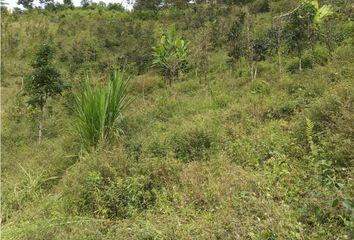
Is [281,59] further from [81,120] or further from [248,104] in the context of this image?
[81,120]

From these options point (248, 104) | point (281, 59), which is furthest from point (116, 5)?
point (248, 104)

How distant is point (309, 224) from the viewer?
8.87ft

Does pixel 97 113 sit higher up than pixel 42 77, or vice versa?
pixel 42 77

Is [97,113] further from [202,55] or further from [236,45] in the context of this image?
[236,45]

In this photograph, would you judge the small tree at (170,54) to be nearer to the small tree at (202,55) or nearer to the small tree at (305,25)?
the small tree at (202,55)

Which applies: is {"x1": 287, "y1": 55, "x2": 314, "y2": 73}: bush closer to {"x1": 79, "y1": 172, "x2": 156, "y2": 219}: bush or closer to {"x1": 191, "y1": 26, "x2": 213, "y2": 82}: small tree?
{"x1": 191, "y1": 26, "x2": 213, "y2": 82}: small tree

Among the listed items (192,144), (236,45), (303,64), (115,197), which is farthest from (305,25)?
(115,197)

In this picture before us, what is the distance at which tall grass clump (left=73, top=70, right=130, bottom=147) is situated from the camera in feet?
15.9

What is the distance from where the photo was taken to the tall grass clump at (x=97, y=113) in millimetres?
4832

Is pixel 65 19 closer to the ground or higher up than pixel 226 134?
higher up

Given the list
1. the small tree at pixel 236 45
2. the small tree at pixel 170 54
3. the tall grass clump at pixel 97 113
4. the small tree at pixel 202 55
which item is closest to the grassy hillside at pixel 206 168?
the tall grass clump at pixel 97 113

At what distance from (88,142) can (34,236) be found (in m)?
2.02

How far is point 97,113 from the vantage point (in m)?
4.84

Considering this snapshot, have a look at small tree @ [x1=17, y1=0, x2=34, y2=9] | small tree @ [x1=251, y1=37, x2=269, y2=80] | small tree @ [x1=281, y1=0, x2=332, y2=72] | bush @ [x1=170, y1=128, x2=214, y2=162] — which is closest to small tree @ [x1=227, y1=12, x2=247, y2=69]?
small tree @ [x1=251, y1=37, x2=269, y2=80]
